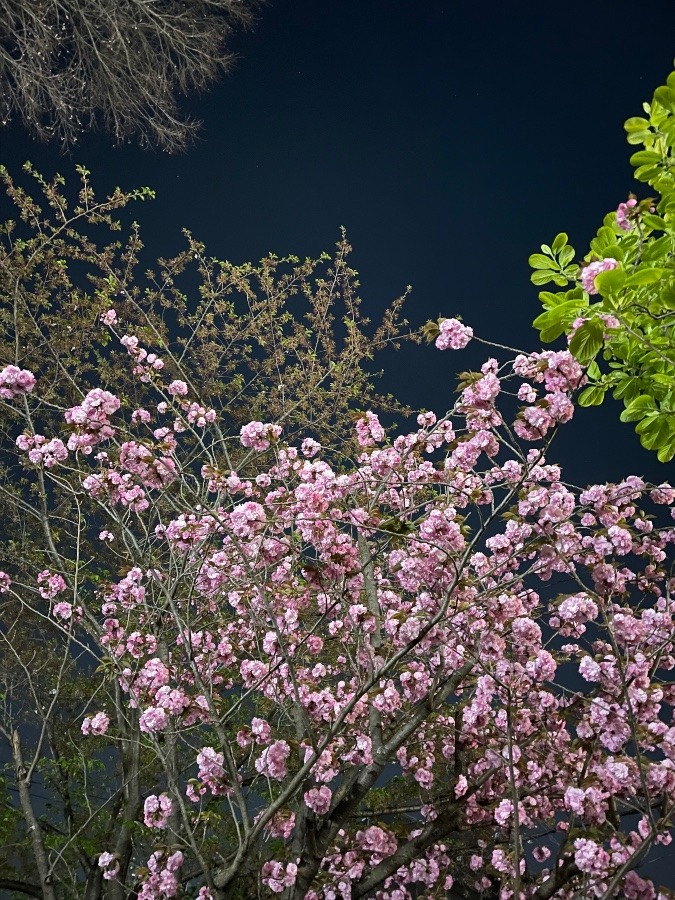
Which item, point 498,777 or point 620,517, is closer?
point 620,517

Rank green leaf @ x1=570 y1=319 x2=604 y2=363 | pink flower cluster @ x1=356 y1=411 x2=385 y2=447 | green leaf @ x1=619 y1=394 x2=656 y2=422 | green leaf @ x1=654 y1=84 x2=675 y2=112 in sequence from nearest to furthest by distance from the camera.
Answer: green leaf @ x1=570 y1=319 x2=604 y2=363, green leaf @ x1=654 y1=84 x2=675 y2=112, green leaf @ x1=619 y1=394 x2=656 y2=422, pink flower cluster @ x1=356 y1=411 x2=385 y2=447

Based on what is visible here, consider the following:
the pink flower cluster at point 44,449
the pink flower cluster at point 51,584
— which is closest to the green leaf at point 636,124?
the pink flower cluster at point 44,449

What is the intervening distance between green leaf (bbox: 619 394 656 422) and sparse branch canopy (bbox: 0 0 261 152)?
16.4 ft

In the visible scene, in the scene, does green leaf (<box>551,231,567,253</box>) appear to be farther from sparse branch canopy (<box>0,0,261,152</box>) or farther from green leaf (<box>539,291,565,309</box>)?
sparse branch canopy (<box>0,0,261,152</box>)

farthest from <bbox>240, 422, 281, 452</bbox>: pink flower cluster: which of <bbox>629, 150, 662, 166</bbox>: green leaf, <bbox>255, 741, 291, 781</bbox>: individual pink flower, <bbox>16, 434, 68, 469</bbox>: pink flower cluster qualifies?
<bbox>629, 150, 662, 166</bbox>: green leaf

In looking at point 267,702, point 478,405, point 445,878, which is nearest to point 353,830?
point 445,878

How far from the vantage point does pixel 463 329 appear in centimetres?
327

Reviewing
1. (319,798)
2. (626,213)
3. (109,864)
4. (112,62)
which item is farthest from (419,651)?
(112,62)

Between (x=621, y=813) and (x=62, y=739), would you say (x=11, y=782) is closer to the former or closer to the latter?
Result: (x=62, y=739)

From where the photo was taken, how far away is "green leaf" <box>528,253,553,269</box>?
3.09 m

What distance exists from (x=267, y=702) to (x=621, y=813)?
10.6 ft

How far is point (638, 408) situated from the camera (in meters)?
3.46

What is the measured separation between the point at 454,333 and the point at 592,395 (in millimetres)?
843

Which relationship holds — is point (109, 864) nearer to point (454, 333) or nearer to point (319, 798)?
point (319, 798)
